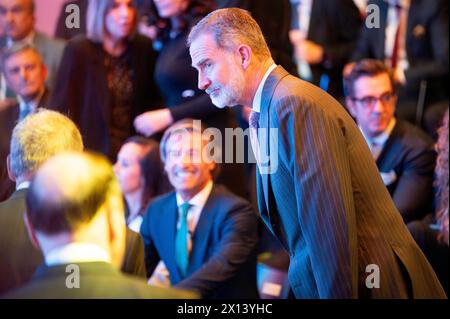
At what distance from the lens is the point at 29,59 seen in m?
4.14

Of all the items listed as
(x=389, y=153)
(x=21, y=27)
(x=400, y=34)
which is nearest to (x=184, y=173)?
(x=389, y=153)

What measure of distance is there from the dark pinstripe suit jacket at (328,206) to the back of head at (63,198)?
69 centimetres

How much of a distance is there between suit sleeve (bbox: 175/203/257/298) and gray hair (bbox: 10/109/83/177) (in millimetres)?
917

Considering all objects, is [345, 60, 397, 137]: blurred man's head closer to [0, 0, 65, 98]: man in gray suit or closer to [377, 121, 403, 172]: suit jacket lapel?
[377, 121, 403, 172]: suit jacket lapel

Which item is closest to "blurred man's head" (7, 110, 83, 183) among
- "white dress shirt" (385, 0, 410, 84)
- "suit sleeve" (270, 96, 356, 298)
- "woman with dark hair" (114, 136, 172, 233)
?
"suit sleeve" (270, 96, 356, 298)

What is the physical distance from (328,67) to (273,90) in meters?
2.41

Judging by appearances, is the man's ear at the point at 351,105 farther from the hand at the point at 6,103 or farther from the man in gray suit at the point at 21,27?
the hand at the point at 6,103

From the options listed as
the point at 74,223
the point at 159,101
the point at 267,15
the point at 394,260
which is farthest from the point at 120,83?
the point at 74,223

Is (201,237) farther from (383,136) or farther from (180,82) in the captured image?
(383,136)

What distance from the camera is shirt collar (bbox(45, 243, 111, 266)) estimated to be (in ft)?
6.12

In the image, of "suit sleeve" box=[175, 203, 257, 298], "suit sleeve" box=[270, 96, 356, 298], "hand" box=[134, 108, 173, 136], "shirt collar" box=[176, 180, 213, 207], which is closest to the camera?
"suit sleeve" box=[270, 96, 356, 298]

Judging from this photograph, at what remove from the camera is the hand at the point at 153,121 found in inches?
160

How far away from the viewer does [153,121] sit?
13.5ft

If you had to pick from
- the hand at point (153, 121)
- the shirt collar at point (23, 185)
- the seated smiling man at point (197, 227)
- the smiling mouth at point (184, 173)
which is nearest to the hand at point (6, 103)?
the hand at point (153, 121)
